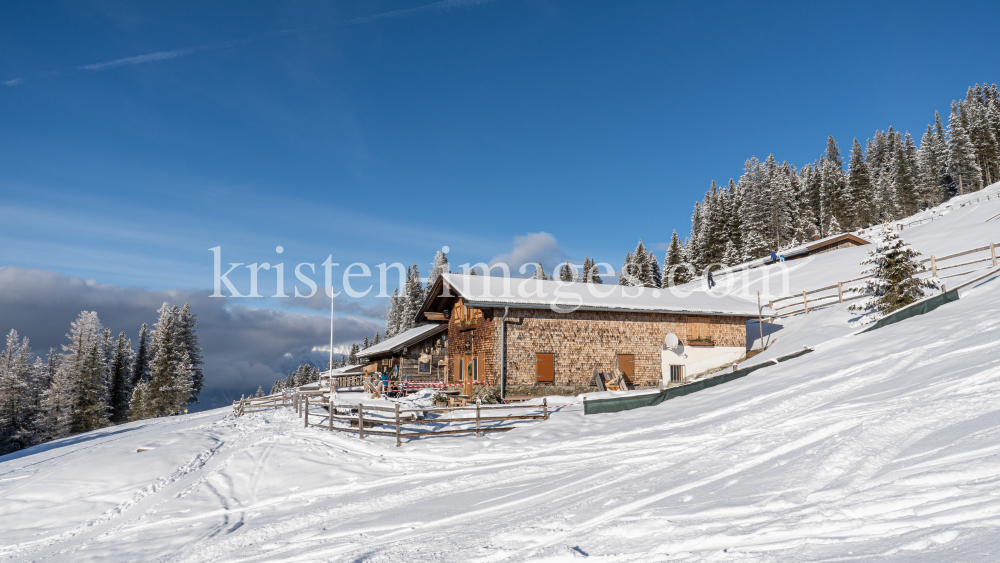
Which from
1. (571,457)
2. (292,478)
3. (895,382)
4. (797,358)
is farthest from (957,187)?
(292,478)

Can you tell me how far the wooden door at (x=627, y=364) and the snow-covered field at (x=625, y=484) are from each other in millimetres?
8872

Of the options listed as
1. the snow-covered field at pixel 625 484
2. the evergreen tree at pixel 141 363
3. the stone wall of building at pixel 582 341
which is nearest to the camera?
the snow-covered field at pixel 625 484

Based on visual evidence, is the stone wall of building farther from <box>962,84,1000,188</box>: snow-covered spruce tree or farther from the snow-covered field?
<box>962,84,1000,188</box>: snow-covered spruce tree

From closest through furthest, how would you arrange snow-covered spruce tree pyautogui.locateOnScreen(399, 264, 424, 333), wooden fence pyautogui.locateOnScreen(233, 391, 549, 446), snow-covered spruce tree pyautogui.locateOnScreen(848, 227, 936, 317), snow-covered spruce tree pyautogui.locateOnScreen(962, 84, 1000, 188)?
wooden fence pyautogui.locateOnScreen(233, 391, 549, 446)
snow-covered spruce tree pyautogui.locateOnScreen(848, 227, 936, 317)
snow-covered spruce tree pyautogui.locateOnScreen(399, 264, 424, 333)
snow-covered spruce tree pyautogui.locateOnScreen(962, 84, 1000, 188)

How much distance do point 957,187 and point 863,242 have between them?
33.3 m

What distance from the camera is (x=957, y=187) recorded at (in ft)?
241

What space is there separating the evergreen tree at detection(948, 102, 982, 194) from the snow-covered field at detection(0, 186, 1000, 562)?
7134cm

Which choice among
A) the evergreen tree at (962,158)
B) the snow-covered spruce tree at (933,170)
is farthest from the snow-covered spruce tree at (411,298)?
the evergreen tree at (962,158)

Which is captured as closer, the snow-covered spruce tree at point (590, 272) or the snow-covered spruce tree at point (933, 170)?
the snow-covered spruce tree at point (933, 170)

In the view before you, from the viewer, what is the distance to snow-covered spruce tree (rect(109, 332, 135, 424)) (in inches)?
2104

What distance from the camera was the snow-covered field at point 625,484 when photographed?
568 cm

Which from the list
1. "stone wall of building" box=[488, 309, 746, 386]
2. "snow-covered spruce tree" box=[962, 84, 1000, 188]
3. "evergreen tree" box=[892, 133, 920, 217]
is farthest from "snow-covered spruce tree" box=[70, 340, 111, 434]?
"snow-covered spruce tree" box=[962, 84, 1000, 188]

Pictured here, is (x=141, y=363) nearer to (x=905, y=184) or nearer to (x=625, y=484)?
(x=625, y=484)

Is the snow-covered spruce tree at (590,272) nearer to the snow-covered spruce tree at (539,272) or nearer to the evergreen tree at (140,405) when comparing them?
the snow-covered spruce tree at (539,272)
